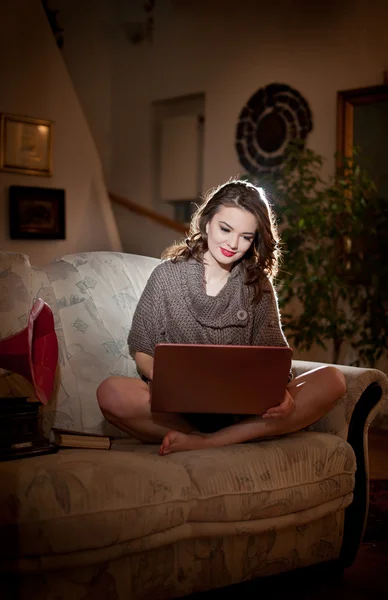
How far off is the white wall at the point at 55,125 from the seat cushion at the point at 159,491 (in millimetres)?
3205

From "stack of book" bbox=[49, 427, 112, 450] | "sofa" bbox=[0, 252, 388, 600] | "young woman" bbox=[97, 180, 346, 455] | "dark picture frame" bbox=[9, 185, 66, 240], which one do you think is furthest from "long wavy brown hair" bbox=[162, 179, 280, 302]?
"dark picture frame" bbox=[9, 185, 66, 240]

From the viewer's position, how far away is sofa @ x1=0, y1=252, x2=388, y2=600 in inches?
61.7

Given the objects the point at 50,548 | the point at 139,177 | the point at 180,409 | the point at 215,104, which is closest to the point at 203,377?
the point at 180,409

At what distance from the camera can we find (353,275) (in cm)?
424

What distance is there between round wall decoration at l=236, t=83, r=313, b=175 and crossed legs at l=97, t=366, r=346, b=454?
3.14 metres

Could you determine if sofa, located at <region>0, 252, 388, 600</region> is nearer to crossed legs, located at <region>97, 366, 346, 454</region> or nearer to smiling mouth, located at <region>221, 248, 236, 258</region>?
crossed legs, located at <region>97, 366, 346, 454</region>

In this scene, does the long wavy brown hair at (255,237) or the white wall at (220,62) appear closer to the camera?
the long wavy brown hair at (255,237)

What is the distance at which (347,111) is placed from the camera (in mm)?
4688

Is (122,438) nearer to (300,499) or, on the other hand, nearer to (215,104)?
(300,499)

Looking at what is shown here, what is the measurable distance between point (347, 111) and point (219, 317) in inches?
112

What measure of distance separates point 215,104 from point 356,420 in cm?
377

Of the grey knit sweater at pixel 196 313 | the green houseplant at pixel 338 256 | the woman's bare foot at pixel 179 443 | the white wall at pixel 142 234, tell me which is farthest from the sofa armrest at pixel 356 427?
the white wall at pixel 142 234

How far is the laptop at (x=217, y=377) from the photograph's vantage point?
1779mm

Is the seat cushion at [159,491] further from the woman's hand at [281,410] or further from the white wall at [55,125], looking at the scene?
the white wall at [55,125]
